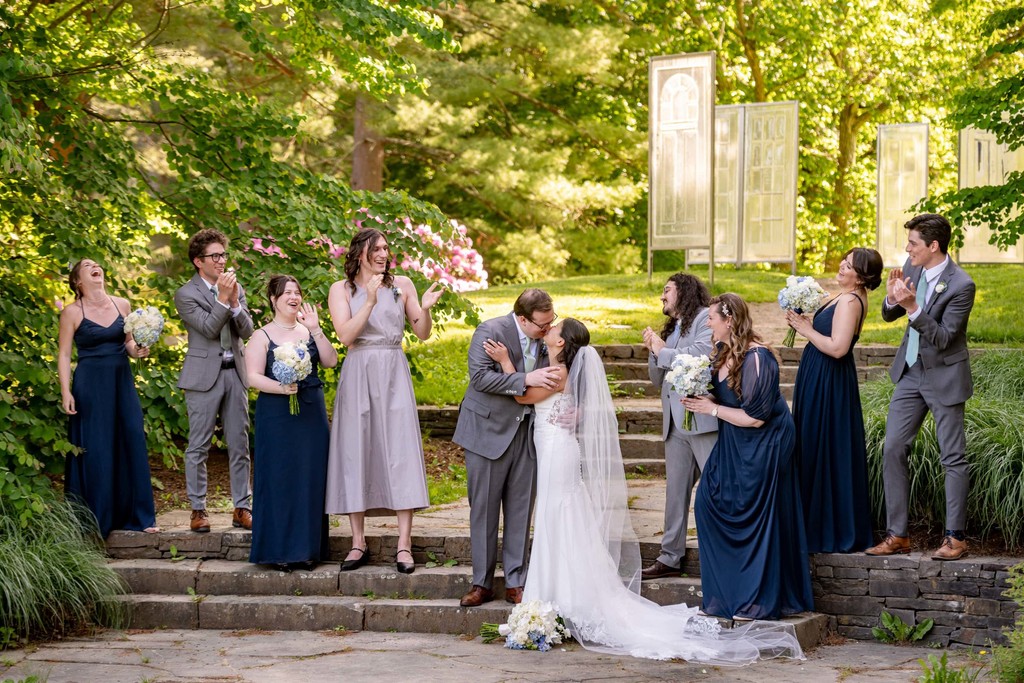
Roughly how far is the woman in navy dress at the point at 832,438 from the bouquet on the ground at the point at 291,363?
2778mm

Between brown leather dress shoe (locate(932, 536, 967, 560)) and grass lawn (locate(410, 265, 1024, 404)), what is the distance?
4.20m

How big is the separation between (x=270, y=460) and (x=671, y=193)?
8.51 m

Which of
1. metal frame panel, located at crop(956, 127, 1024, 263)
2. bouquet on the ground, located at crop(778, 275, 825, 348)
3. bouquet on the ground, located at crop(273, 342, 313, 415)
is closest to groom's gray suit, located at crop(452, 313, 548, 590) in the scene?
bouquet on the ground, located at crop(273, 342, 313, 415)

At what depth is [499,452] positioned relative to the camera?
20.9 feet

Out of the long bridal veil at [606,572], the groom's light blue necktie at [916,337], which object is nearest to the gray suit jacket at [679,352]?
the long bridal veil at [606,572]

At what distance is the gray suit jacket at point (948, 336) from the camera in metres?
6.12

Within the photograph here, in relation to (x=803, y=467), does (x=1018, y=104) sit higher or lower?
higher

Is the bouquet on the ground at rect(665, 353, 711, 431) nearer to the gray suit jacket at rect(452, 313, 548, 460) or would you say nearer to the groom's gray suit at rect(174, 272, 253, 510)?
the gray suit jacket at rect(452, 313, 548, 460)

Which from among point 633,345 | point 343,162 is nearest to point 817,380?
point 633,345

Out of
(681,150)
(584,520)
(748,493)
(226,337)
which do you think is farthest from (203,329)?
(681,150)

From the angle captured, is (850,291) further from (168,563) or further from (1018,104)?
(168,563)

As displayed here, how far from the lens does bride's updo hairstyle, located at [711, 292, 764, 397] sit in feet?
20.0

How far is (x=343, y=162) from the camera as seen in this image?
915 inches

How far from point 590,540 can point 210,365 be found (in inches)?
103
